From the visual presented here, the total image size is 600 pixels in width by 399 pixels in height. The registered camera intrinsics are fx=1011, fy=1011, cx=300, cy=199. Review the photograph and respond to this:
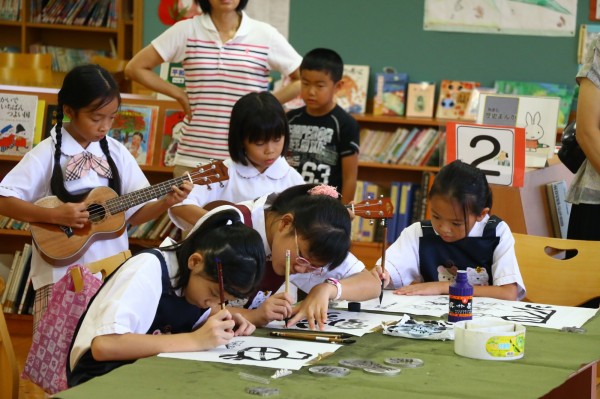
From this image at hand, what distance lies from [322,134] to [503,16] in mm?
2820

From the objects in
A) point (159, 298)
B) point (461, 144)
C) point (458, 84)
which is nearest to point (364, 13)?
point (458, 84)

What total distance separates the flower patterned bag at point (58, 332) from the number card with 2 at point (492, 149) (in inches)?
84.1

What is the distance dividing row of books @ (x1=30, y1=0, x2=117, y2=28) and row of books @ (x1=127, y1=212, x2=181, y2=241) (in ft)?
12.5

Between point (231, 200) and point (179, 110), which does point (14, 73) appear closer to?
point (179, 110)

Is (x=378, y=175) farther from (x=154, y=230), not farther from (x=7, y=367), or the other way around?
(x=7, y=367)

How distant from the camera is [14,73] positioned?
7.08 m

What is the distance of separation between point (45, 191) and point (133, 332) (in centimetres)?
142

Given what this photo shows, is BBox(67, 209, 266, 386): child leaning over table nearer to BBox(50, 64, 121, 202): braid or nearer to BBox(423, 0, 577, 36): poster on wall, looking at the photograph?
BBox(50, 64, 121, 202): braid

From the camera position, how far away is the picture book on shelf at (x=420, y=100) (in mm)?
6836

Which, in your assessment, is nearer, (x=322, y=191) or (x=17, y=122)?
(x=322, y=191)

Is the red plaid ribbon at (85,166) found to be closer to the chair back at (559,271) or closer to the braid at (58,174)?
the braid at (58,174)

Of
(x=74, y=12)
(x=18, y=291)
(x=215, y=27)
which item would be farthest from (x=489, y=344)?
(x=74, y=12)

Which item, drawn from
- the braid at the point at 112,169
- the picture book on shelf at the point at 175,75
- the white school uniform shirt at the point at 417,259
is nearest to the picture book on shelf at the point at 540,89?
the picture book on shelf at the point at 175,75

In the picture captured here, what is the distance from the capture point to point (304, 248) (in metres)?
2.62
